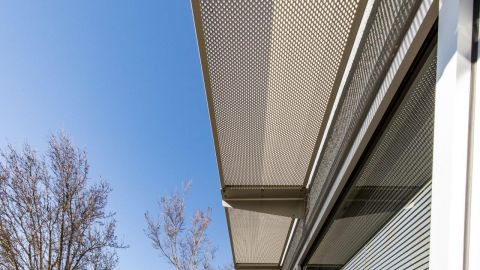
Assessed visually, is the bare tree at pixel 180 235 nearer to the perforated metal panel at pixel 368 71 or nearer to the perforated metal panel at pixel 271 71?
the perforated metal panel at pixel 271 71

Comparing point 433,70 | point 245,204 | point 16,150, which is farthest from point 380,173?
point 16,150

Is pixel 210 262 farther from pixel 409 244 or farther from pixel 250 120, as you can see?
pixel 409 244

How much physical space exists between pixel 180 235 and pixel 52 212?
20.5 feet

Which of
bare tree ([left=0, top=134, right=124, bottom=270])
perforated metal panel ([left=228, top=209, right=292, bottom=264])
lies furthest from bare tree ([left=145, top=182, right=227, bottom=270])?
bare tree ([left=0, top=134, right=124, bottom=270])

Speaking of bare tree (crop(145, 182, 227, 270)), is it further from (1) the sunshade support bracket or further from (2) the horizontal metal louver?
(2) the horizontal metal louver

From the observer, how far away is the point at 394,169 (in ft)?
6.19

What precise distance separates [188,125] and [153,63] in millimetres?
3338

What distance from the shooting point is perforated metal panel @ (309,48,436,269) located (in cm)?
149

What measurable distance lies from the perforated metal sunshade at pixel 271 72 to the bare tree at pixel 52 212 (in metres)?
2.40

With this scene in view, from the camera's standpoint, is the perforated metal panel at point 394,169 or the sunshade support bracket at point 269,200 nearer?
the perforated metal panel at point 394,169

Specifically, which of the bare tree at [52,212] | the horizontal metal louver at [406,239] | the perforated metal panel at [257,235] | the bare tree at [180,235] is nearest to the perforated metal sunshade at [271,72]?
the horizontal metal louver at [406,239]

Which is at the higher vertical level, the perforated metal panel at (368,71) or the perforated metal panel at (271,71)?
the perforated metal panel at (271,71)

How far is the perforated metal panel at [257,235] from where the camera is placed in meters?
5.71

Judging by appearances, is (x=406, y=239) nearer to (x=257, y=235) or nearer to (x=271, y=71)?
(x=271, y=71)
